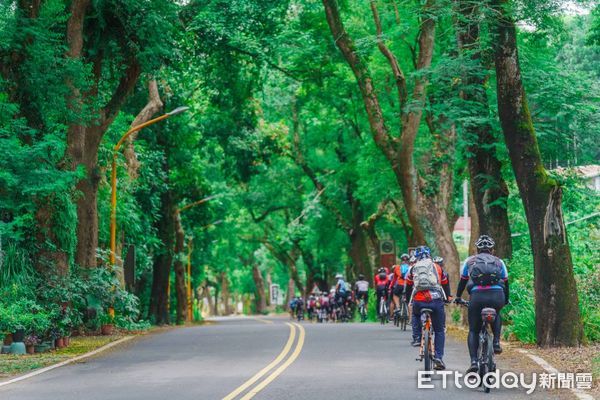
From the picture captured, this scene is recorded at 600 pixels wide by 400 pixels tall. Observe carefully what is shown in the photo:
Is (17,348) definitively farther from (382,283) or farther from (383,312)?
(383,312)

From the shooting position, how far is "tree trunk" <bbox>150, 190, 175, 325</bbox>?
Result: 43.9 metres

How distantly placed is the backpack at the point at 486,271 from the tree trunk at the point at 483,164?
9810 mm

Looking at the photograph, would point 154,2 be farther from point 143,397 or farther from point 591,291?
point 143,397

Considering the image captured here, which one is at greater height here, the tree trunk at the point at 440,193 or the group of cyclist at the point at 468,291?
the tree trunk at the point at 440,193

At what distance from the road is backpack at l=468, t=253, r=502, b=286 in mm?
1407

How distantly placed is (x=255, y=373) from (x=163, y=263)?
98.8 ft

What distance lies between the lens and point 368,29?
38.1 meters

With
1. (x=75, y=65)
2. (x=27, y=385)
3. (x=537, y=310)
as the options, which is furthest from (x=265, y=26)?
(x=27, y=385)

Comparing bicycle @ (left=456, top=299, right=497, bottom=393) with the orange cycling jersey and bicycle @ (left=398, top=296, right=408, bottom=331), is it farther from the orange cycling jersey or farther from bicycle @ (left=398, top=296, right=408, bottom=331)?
bicycle @ (left=398, top=296, right=408, bottom=331)

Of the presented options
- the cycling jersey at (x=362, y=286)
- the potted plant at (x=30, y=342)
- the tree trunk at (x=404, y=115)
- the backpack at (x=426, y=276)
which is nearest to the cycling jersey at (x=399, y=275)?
the tree trunk at (x=404, y=115)

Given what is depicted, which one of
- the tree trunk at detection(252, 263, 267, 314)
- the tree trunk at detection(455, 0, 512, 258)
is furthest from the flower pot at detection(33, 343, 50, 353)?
the tree trunk at detection(252, 263, 267, 314)

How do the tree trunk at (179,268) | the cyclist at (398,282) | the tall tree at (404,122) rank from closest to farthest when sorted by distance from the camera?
1. the cyclist at (398,282)
2. the tall tree at (404,122)
3. the tree trunk at (179,268)

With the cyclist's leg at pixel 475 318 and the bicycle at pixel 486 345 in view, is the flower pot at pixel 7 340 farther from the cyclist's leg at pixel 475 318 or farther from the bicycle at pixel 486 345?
the bicycle at pixel 486 345

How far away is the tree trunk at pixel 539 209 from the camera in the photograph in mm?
19625
